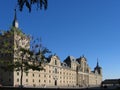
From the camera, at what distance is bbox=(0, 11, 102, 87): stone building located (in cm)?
4565

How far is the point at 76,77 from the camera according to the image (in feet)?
433

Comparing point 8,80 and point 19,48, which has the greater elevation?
point 19,48

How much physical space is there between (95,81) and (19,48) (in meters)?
124

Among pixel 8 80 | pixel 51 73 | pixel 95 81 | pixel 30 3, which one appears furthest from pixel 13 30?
pixel 95 81

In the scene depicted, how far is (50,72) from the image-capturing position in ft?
350

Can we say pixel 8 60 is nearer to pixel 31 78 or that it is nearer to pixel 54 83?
pixel 31 78

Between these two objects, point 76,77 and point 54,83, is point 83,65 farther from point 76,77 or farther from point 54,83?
point 54,83

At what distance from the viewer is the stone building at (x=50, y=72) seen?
150 ft

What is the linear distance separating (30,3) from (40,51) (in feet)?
121

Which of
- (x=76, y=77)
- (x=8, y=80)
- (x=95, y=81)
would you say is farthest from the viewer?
(x=95, y=81)

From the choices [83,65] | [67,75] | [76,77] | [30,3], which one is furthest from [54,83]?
[30,3]

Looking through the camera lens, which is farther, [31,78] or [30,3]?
[31,78]

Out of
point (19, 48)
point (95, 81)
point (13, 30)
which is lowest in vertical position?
point (95, 81)

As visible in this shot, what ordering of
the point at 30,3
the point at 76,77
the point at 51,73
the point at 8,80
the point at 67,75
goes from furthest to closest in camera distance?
the point at 76,77 → the point at 67,75 → the point at 51,73 → the point at 8,80 → the point at 30,3
